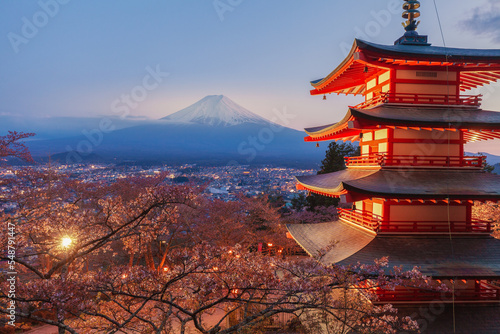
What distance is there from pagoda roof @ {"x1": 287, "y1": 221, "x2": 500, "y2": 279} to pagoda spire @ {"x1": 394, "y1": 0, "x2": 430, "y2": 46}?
6601 millimetres

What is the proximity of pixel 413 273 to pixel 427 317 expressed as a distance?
2218 millimetres

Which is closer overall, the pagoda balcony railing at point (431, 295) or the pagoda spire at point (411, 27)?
the pagoda balcony railing at point (431, 295)

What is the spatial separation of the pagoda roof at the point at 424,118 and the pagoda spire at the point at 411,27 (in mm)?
2700

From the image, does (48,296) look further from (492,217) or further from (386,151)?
(492,217)

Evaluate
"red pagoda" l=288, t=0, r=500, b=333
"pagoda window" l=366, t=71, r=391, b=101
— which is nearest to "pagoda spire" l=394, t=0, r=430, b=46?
"red pagoda" l=288, t=0, r=500, b=333

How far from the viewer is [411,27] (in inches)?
411

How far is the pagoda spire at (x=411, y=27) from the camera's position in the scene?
10.1 m

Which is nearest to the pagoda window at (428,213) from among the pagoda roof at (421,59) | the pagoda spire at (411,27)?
the pagoda roof at (421,59)

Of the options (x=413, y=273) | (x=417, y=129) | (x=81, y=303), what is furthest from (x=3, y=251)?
(x=417, y=129)

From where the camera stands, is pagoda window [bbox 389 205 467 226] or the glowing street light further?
pagoda window [bbox 389 205 467 226]

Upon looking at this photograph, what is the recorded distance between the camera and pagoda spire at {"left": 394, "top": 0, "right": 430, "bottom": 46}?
10070 mm

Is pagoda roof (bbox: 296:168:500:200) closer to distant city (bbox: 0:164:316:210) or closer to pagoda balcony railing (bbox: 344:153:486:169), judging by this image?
pagoda balcony railing (bbox: 344:153:486:169)

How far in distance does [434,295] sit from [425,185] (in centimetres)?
306

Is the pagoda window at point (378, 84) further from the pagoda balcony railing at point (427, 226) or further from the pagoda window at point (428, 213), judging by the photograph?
the pagoda balcony railing at point (427, 226)
